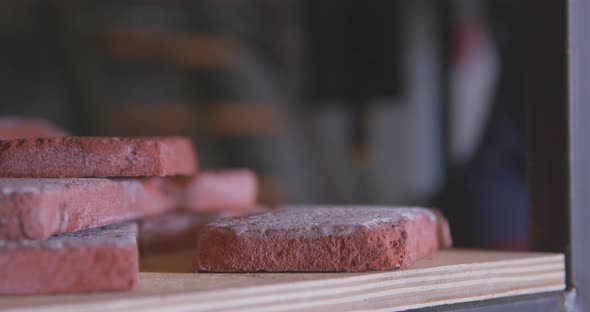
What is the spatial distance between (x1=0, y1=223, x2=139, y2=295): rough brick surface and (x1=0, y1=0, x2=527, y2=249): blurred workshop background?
75.1 inches

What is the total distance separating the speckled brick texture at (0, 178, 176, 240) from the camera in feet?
1.83

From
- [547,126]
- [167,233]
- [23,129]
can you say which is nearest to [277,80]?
[23,129]

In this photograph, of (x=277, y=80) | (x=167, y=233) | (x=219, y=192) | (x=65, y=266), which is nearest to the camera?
(x=65, y=266)

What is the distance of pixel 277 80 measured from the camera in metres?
3.64

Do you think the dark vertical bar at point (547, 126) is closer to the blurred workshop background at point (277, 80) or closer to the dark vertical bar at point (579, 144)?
the dark vertical bar at point (579, 144)

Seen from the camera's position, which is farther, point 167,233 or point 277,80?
point 277,80

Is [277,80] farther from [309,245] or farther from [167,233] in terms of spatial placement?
[309,245]

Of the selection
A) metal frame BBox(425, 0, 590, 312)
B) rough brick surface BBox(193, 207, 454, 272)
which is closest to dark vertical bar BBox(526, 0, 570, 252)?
metal frame BBox(425, 0, 590, 312)

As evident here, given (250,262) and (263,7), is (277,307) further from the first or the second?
(263,7)

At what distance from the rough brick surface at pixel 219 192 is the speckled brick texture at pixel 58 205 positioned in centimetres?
21

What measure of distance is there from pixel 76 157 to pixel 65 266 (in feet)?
0.53

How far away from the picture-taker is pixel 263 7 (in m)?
3.97

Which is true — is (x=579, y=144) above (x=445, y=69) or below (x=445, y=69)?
below

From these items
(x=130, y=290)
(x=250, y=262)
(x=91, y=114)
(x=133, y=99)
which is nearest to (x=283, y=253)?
(x=250, y=262)
